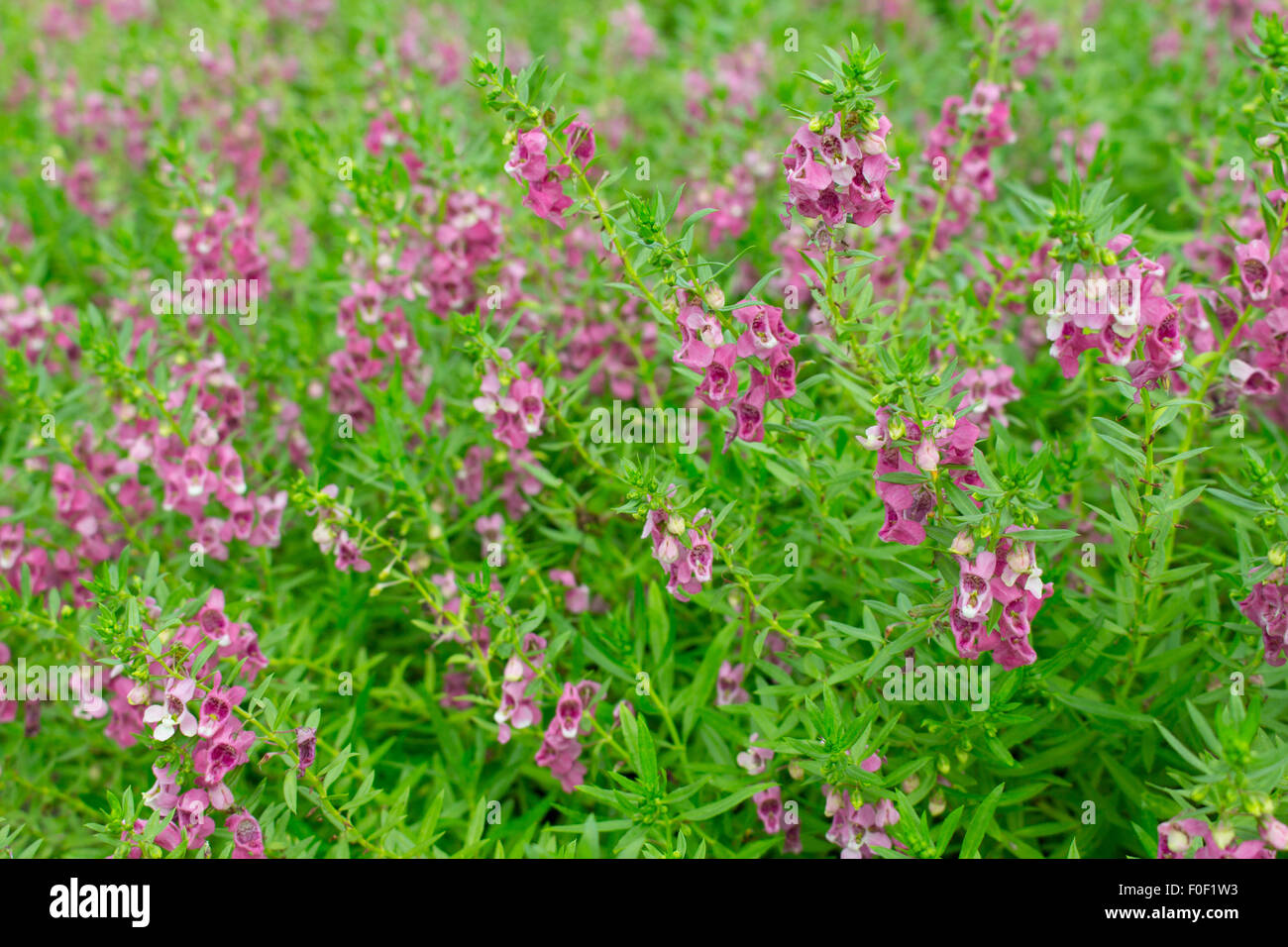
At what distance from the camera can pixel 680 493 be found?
313 cm

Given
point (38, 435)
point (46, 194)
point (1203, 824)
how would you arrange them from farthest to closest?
point (46, 194)
point (38, 435)
point (1203, 824)

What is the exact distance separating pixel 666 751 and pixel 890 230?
2386 millimetres

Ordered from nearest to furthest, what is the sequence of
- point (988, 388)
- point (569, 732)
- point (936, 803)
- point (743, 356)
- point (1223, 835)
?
1. point (1223, 835)
2. point (743, 356)
3. point (936, 803)
4. point (569, 732)
5. point (988, 388)

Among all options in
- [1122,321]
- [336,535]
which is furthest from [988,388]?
[336,535]

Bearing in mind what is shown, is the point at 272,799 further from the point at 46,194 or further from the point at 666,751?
the point at 46,194

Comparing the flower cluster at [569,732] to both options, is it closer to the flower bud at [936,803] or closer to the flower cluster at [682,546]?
the flower cluster at [682,546]

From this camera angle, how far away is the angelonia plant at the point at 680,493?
286cm

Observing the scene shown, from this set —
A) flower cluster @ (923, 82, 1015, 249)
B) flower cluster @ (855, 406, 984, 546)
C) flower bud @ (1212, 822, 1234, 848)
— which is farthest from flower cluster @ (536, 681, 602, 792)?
flower cluster @ (923, 82, 1015, 249)

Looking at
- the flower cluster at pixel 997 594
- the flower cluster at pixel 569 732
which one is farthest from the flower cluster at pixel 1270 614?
the flower cluster at pixel 569 732

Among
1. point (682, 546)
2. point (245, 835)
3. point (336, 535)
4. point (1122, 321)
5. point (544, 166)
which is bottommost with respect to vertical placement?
point (245, 835)

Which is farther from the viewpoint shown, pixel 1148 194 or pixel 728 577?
pixel 1148 194

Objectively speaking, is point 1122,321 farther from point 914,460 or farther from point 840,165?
point 840,165
